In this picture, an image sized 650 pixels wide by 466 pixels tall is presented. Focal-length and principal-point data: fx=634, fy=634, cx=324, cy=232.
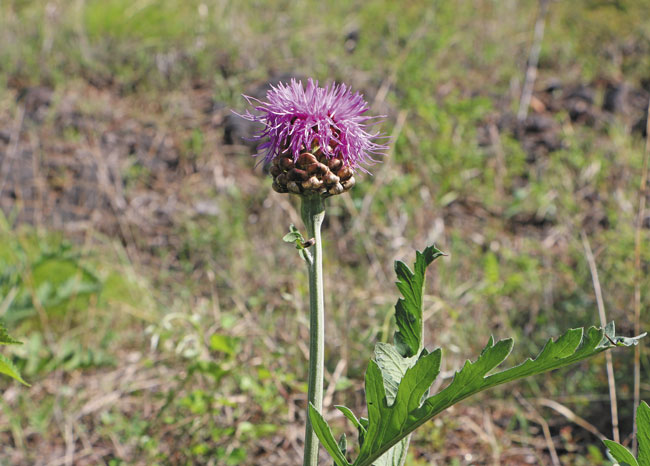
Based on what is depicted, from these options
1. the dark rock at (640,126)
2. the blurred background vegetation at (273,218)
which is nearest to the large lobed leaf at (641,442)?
the blurred background vegetation at (273,218)

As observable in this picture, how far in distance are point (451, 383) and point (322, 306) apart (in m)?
0.27

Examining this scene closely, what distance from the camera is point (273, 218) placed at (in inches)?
138

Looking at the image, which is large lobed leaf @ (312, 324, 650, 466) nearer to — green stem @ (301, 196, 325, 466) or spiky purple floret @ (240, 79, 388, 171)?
green stem @ (301, 196, 325, 466)

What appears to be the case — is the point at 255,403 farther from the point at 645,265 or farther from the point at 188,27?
the point at 188,27

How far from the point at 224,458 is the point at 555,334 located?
143 centimetres

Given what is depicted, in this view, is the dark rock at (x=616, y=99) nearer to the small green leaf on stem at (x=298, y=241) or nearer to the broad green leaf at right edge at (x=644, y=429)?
the broad green leaf at right edge at (x=644, y=429)

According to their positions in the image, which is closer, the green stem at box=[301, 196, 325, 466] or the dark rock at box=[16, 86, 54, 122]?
the green stem at box=[301, 196, 325, 466]

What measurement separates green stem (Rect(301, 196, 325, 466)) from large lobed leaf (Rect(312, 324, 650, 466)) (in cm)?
12

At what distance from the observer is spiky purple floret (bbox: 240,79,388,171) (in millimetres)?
1175

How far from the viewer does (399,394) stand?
1.03 metres

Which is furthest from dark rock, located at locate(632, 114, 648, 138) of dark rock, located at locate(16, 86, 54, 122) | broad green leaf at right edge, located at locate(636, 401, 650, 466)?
dark rock, located at locate(16, 86, 54, 122)

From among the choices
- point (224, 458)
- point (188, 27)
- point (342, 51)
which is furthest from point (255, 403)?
point (188, 27)

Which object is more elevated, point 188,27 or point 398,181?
point 188,27

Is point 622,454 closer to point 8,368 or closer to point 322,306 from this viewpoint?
point 322,306
